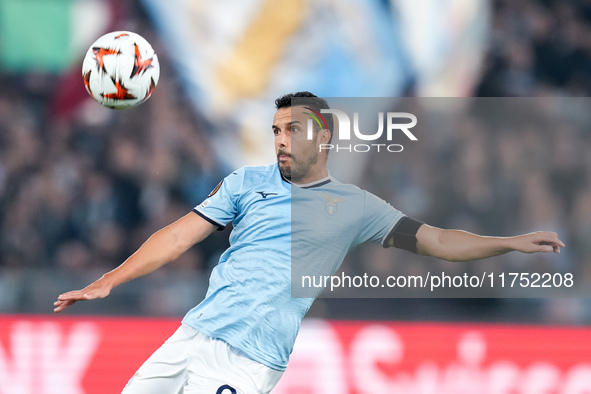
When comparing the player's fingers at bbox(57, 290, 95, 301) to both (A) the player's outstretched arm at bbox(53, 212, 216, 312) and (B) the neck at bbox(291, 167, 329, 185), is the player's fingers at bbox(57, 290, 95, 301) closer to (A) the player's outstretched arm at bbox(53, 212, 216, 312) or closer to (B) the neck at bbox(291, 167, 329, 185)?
(A) the player's outstretched arm at bbox(53, 212, 216, 312)

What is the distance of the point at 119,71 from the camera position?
4.88m

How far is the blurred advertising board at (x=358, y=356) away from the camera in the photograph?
6234 millimetres

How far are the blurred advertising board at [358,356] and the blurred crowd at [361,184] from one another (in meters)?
0.15

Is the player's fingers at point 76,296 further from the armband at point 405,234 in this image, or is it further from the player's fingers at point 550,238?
the player's fingers at point 550,238

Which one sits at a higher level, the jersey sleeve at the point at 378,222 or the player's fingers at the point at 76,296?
the jersey sleeve at the point at 378,222

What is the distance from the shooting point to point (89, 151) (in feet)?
30.8

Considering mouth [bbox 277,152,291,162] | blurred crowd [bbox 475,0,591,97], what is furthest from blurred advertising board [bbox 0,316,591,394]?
blurred crowd [bbox 475,0,591,97]

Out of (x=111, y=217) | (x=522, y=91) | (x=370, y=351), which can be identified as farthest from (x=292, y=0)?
(x=370, y=351)

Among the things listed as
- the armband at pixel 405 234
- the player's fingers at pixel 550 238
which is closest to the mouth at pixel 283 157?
the armband at pixel 405 234

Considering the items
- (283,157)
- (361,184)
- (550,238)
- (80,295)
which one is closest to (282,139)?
(283,157)

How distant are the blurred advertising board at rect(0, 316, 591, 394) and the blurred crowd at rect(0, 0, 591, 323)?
0.15m

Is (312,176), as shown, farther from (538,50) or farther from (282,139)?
(538,50)

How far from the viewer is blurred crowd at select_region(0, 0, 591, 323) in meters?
6.72

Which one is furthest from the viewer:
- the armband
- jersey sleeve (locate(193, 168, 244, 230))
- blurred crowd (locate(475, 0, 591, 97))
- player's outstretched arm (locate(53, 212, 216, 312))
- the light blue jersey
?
blurred crowd (locate(475, 0, 591, 97))
